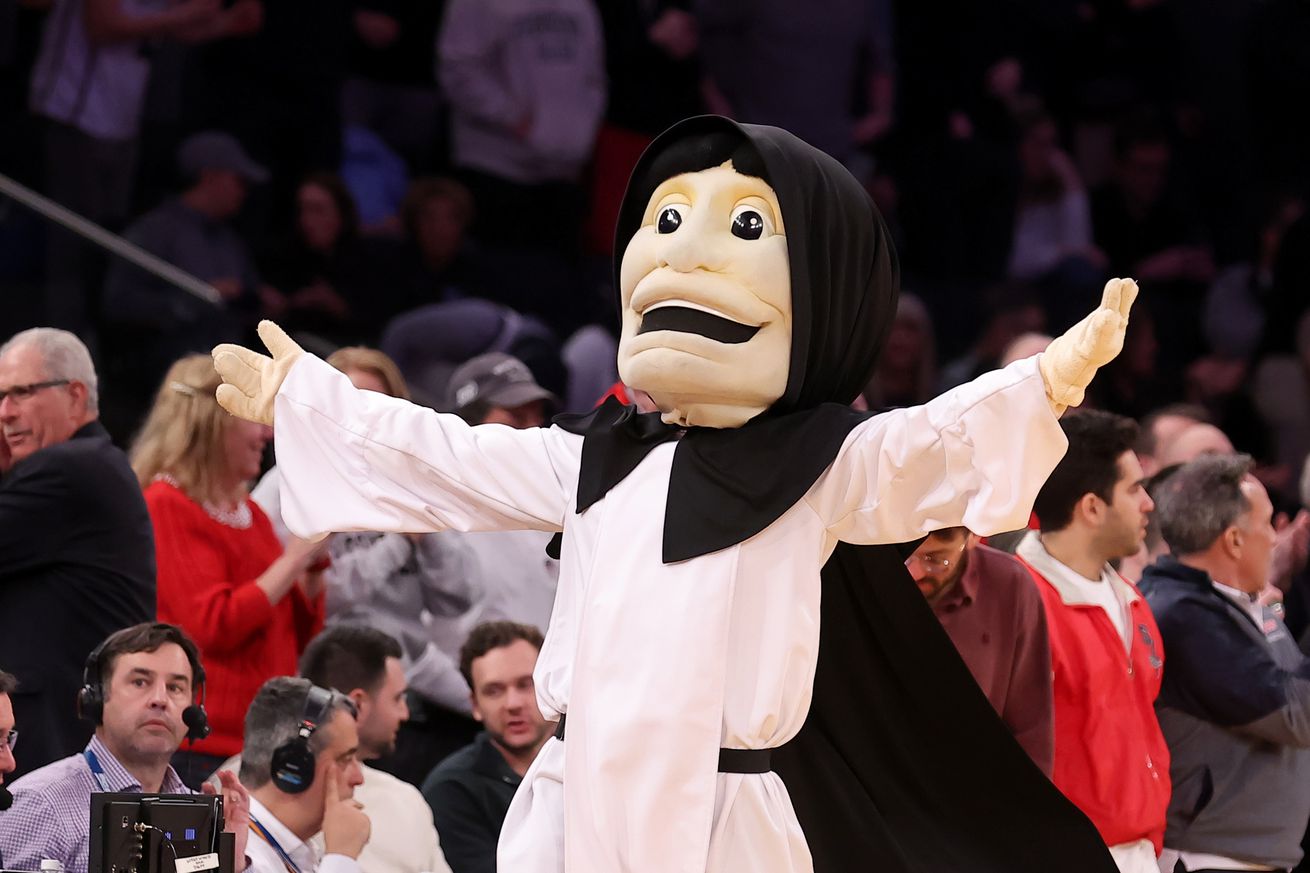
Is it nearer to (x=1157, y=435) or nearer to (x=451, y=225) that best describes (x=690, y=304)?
(x=1157, y=435)

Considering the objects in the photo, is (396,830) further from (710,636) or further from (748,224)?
(748,224)

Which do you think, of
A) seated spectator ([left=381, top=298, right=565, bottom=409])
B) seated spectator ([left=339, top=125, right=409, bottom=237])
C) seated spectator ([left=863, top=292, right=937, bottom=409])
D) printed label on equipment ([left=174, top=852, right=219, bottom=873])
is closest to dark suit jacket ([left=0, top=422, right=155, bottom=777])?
printed label on equipment ([left=174, top=852, right=219, bottom=873])

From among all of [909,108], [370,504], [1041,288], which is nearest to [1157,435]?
[1041,288]

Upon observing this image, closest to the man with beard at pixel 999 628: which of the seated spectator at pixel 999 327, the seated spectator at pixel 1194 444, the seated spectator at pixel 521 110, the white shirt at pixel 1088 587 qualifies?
the white shirt at pixel 1088 587

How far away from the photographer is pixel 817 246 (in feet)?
12.3

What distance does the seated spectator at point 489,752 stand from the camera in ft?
17.4

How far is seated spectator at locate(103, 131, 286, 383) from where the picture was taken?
682 cm

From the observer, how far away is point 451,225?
7926 mm

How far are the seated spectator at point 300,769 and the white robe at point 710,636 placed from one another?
1073mm

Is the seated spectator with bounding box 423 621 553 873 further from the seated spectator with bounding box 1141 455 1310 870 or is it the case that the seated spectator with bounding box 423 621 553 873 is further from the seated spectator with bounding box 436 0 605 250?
the seated spectator with bounding box 436 0 605 250

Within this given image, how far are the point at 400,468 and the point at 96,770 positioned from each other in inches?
44.8

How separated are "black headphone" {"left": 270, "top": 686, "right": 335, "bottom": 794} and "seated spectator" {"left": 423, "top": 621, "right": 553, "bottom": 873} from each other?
0.59 meters

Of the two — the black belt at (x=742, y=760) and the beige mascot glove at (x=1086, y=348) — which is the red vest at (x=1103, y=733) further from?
the beige mascot glove at (x=1086, y=348)

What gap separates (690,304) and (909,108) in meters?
6.24
